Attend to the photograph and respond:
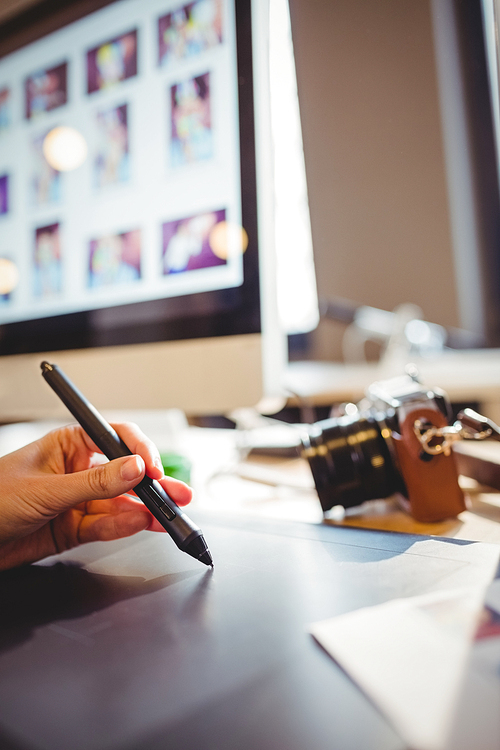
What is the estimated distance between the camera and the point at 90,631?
224 mm

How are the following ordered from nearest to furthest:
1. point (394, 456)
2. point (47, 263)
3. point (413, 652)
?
point (413, 652) < point (394, 456) < point (47, 263)

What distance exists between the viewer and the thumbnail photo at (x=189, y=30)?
1.82 feet

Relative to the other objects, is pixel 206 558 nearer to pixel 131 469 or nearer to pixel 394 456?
pixel 131 469

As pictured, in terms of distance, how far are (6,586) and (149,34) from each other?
622 mm

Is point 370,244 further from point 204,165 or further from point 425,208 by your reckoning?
point 204,165

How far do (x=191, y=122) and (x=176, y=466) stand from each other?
0.39m

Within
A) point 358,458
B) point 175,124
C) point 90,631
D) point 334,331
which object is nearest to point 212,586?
point 90,631

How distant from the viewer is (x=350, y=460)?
16.1 inches

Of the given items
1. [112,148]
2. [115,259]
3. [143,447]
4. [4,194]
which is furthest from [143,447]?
[4,194]

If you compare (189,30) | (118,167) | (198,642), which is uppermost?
(189,30)

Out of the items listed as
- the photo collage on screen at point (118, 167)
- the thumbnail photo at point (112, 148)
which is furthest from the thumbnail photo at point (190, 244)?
the thumbnail photo at point (112, 148)

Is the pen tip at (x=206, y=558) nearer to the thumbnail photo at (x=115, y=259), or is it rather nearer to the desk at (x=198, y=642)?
the desk at (x=198, y=642)

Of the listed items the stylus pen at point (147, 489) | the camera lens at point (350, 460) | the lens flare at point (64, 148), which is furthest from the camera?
the lens flare at point (64, 148)

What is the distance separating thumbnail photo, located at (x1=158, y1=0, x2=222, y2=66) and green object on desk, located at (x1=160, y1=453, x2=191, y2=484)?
0.45 metres
